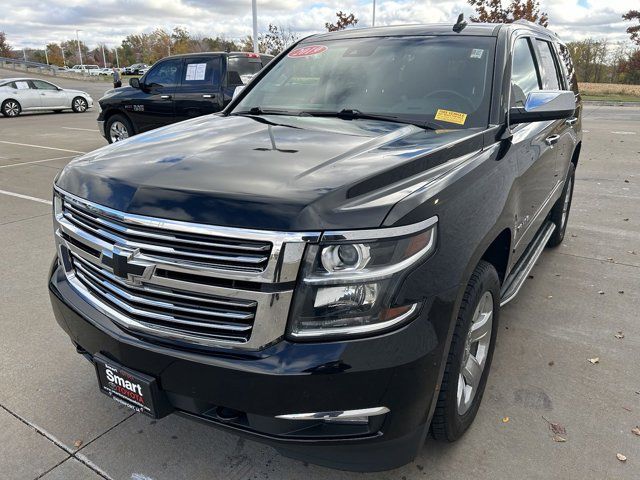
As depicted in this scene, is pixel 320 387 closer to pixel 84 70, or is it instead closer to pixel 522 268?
pixel 522 268

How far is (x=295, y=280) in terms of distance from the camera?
68.2 inches

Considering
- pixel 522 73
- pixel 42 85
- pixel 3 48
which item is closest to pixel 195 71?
pixel 522 73

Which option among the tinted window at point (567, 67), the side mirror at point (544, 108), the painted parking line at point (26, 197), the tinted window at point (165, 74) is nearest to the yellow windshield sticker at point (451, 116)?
the side mirror at point (544, 108)

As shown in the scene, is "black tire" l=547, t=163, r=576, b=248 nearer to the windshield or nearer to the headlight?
the windshield

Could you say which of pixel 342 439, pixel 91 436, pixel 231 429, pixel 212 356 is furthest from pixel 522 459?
pixel 91 436

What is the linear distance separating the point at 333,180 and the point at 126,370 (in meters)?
1.08

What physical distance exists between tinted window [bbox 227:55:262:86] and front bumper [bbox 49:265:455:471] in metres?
8.71

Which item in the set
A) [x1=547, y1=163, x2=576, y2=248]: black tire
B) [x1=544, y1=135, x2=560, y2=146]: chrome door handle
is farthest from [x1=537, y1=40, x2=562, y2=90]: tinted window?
[x1=547, y1=163, x2=576, y2=248]: black tire

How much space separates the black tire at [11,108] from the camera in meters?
19.3

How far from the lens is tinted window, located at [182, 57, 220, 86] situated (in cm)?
992

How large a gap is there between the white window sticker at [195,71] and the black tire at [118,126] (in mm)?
1692

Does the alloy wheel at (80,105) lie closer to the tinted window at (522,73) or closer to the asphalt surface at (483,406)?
the asphalt surface at (483,406)

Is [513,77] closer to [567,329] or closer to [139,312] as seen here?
[567,329]

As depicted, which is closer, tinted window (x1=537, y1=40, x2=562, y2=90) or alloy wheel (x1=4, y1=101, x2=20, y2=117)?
tinted window (x1=537, y1=40, x2=562, y2=90)
